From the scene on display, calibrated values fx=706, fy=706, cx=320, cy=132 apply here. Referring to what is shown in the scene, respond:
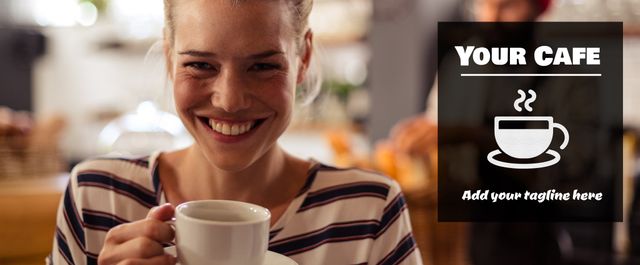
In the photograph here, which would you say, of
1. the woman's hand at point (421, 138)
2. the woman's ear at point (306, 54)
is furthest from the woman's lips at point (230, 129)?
the woman's hand at point (421, 138)

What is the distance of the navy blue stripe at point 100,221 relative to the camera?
71 cm

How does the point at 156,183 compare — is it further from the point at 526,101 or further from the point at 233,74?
the point at 526,101

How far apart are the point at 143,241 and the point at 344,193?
303mm

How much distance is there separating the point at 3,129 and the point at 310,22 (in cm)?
88

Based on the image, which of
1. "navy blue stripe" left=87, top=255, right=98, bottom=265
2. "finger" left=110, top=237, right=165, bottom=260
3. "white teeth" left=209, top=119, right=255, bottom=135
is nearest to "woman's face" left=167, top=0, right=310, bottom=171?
"white teeth" left=209, top=119, right=255, bottom=135

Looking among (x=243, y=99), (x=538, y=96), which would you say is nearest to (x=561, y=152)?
(x=538, y=96)

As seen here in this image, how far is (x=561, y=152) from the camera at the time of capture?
2.28 feet

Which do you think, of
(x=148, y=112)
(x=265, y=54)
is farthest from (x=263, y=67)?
(x=148, y=112)

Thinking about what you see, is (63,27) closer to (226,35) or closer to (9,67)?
(9,67)

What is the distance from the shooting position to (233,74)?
0.53 meters

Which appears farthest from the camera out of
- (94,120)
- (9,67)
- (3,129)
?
(94,120)

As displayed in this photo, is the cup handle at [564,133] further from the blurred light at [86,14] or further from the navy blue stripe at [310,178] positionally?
the blurred light at [86,14]

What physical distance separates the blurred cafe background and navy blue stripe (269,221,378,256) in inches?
6.5

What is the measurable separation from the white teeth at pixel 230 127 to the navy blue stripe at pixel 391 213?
238 millimetres
